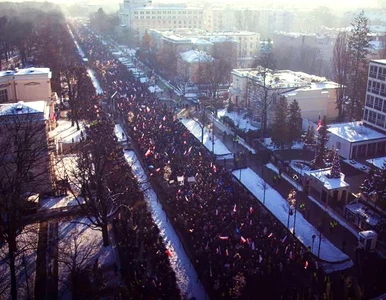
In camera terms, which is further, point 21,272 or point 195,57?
point 195,57

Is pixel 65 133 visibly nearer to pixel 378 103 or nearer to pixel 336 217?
pixel 336 217

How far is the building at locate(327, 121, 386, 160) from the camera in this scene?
24.5 meters

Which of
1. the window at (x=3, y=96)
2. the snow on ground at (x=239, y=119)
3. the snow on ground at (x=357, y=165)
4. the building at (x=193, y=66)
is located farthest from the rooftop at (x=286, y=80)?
the window at (x=3, y=96)

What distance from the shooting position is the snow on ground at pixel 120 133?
2789 cm

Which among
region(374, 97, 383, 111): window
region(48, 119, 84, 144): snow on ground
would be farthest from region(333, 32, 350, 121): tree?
region(48, 119, 84, 144): snow on ground

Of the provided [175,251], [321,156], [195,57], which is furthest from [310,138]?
[195,57]

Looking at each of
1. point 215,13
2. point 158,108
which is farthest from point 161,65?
point 215,13

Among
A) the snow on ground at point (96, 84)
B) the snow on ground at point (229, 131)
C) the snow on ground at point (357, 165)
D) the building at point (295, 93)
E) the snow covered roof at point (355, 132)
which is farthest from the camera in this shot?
the snow on ground at point (96, 84)

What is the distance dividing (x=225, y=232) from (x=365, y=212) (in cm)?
627

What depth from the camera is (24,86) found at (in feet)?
96.9

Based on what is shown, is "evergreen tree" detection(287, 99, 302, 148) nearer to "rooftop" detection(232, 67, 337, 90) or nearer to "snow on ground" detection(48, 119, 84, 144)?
"rooftop" detection(232, 67, 337, 90)

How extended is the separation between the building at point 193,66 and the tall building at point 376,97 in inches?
755

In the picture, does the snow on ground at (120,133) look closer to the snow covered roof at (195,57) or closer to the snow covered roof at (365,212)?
the snow covered roof at (365,212)

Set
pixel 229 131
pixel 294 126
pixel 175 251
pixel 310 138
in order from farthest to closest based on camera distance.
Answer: pixel 229 131
pixel 294 126
pixel 310 138
pixel 175 251
